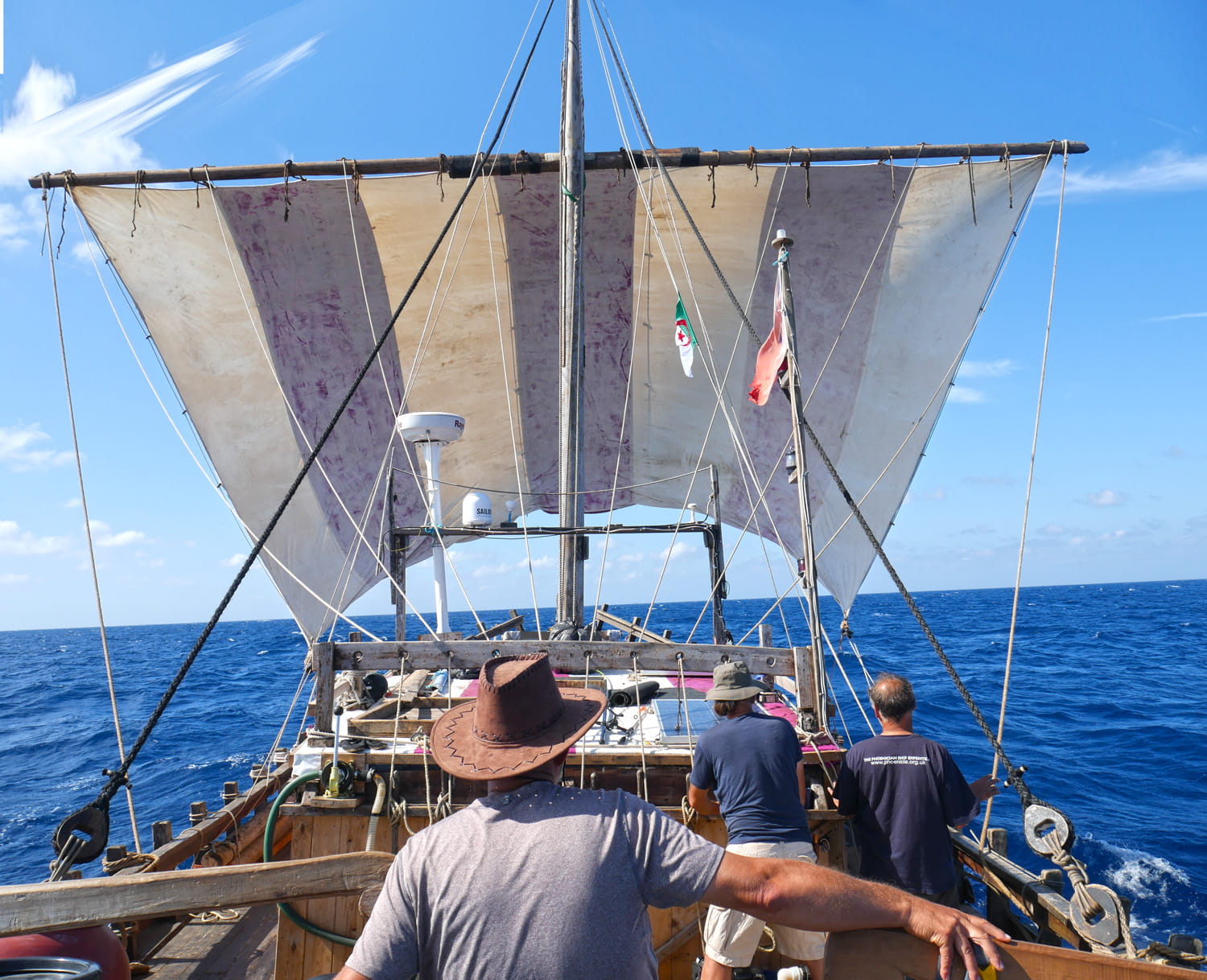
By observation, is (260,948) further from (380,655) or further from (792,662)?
(792,662)

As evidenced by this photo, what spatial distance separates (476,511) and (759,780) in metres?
7.03

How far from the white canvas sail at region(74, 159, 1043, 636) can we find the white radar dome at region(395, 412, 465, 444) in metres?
2.66

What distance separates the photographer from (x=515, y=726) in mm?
1792

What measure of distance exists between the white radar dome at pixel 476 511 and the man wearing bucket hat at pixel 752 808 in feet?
22.0

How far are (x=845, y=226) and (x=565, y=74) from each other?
5.19 m

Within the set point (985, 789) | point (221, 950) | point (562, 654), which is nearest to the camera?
point (985, 789)

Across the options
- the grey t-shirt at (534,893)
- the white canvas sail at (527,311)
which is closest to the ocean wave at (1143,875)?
the white canvas sail at (527,311)

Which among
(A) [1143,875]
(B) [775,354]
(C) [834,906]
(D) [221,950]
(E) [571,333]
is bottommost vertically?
(A) [1143,875]

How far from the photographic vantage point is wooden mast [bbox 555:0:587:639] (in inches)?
349

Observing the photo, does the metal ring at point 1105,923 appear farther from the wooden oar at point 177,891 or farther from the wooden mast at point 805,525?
the wooden oar at point 177,891

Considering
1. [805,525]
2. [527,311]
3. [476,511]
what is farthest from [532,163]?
[805,525]

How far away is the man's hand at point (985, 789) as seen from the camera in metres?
3.46

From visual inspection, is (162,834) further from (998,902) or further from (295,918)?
(998,902)

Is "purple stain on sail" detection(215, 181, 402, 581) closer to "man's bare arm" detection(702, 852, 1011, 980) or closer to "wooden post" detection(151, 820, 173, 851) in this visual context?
"wooden post" detection(151, 820, 173, 851)
